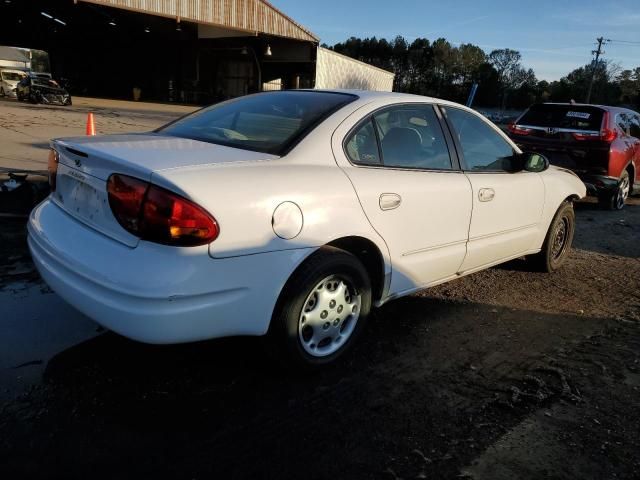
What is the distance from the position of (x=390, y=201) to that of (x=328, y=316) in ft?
2.53

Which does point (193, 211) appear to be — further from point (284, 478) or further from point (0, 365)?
point (0, 365)

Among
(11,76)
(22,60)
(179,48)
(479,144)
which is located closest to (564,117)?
(479,144)

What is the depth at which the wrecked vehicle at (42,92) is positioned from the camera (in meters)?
25.3

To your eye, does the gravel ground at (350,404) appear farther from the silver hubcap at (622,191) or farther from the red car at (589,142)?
the silver hubcap at (622,191)

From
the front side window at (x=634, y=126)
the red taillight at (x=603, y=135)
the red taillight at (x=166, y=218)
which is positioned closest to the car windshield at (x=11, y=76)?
the red taillight at (x=603, y=135)

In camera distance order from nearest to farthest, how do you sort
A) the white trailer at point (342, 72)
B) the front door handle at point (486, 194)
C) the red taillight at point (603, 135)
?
the front door handle at point (486, 194) < the red taillight at point (603, 135) < the white trailer at point (342, 72)

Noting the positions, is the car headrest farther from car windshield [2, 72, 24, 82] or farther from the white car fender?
car windshield [2, 72, 24, 82]

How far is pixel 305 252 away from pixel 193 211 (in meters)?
0.64

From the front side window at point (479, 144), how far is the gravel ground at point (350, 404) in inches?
45.5

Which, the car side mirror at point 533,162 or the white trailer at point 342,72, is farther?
the white trailer at point 342,72

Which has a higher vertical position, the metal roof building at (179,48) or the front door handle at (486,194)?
the metal roof building at (179,48)

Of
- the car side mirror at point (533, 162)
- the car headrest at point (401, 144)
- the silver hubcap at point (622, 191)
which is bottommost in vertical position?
the silver hubcap at point (622, 191)

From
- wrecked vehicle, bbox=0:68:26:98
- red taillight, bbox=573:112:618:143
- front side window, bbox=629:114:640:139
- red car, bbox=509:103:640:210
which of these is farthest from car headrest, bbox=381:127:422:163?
wrecked vehicle, bbox=0:68:26:98

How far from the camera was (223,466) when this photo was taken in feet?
7.35
